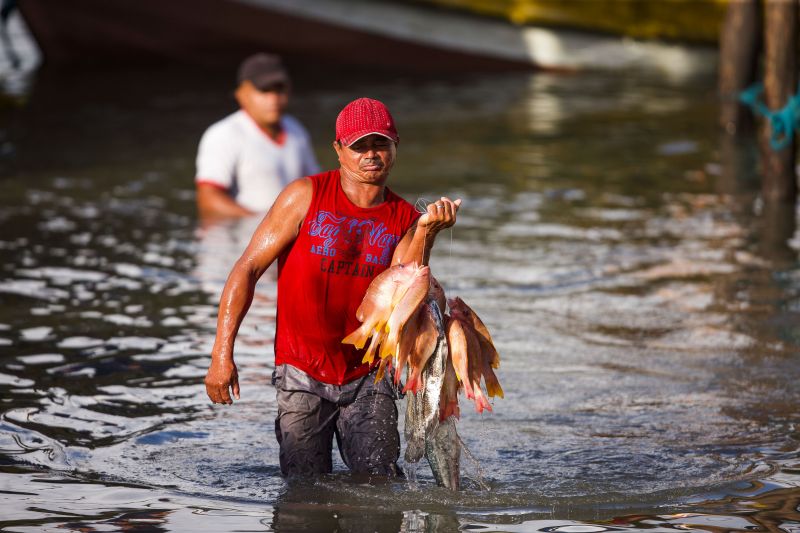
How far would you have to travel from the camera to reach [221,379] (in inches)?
221

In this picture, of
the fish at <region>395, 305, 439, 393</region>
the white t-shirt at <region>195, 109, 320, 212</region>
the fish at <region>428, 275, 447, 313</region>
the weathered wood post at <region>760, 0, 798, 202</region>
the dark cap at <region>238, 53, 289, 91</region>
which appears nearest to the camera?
the fish at <region>395, 305, 439, 393</region>

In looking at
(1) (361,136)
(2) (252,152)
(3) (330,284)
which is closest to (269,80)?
(2) (252,152)

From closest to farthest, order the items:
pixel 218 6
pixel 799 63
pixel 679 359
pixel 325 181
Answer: pixel 325 181
pixel 679 359
pixel 799 63
pixel 218 6

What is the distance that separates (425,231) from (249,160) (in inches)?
210

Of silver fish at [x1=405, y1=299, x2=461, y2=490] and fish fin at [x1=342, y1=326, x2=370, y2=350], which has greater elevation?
fish fin at [x1=342, y1=326, x2=370, y2=350]

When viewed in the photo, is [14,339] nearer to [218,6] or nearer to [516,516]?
[516,516]

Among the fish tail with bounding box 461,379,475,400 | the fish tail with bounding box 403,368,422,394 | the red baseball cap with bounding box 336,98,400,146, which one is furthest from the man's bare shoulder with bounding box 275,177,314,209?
the fish tail with bounding box 461,379,475,400

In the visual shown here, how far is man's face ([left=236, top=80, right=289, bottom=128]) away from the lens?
10250 millimetres

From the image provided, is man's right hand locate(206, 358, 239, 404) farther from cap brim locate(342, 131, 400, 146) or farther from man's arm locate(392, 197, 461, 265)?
cap brim locate(342, 131, 400, 146)

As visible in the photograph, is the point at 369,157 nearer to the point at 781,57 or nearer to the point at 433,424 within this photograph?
the point at 433,424

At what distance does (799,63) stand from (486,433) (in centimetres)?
708

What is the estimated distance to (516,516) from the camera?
18.8 feet

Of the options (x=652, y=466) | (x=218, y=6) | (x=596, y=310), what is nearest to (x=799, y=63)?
(x=596, y=310)

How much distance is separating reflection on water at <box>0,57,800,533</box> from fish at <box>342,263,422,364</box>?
0.79 metres
